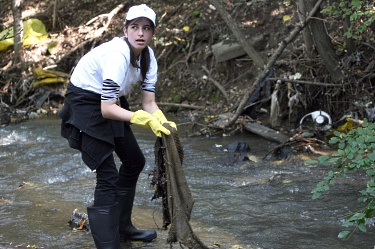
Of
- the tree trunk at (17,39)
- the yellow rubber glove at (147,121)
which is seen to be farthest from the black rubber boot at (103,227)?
the tree trunk at (17,39)

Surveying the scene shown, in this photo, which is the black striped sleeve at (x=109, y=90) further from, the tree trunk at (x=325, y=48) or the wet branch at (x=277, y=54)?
the tree trunk at (x=325, y=48)

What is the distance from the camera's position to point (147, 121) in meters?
4.07

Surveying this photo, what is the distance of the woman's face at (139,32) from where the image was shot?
4117mm

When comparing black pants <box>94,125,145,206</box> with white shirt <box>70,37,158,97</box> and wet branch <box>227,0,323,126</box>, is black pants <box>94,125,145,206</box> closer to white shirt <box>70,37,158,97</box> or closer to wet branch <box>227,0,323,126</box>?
white shirt <box>70,37,158,97</box>

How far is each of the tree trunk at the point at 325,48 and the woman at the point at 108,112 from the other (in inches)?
209

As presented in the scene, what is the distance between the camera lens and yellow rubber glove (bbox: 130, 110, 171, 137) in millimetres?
4016

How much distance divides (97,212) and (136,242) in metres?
0.70

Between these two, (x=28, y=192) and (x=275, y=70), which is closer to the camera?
(x=28, y=192)

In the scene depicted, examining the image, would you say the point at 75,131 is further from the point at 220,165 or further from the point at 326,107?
the point at 326,107

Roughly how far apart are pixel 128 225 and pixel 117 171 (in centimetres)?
62

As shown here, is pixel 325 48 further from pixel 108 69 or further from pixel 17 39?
pixel 17 39

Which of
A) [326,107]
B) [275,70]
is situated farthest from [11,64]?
[326,107]

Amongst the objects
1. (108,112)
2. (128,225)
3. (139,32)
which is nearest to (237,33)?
(128,225)

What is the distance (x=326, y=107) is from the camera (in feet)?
31.2
